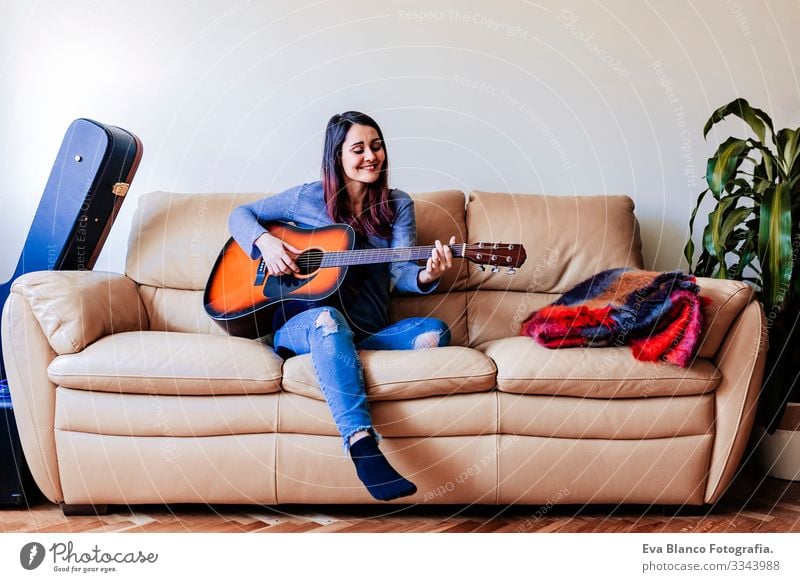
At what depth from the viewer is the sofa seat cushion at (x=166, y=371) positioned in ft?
5.60

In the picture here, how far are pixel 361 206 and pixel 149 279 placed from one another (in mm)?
716

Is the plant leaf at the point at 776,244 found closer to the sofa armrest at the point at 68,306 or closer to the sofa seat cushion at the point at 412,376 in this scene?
the sofa seat cushion at the point at 412,376

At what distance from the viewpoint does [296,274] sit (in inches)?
76.5

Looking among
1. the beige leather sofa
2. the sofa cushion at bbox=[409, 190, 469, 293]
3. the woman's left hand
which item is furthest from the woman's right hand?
the sofa cushion at bbox=[409, 190, 469, 293]

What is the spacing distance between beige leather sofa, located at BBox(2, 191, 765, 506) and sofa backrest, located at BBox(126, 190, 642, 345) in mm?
469

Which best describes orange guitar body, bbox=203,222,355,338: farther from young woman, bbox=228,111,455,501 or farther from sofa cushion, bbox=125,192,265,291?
sofa cushion, bbox=125,192,265,291

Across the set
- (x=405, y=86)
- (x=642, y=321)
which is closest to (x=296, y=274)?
(x=642, y=321)

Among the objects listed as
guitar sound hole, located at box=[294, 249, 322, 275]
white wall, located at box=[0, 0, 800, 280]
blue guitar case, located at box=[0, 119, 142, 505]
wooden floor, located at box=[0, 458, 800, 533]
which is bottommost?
wooden floor, located at box=[0, 458, 800, 533]

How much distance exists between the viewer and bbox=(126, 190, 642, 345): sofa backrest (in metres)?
2.26

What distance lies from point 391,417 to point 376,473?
0.55ft

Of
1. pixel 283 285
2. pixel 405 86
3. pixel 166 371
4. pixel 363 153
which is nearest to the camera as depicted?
pixel 166 371

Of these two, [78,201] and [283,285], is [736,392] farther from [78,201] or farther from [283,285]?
[78,201]

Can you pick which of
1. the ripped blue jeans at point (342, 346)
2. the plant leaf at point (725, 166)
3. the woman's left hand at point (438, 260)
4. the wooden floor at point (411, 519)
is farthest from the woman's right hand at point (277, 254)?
the plant leaf at point (725, 166)
